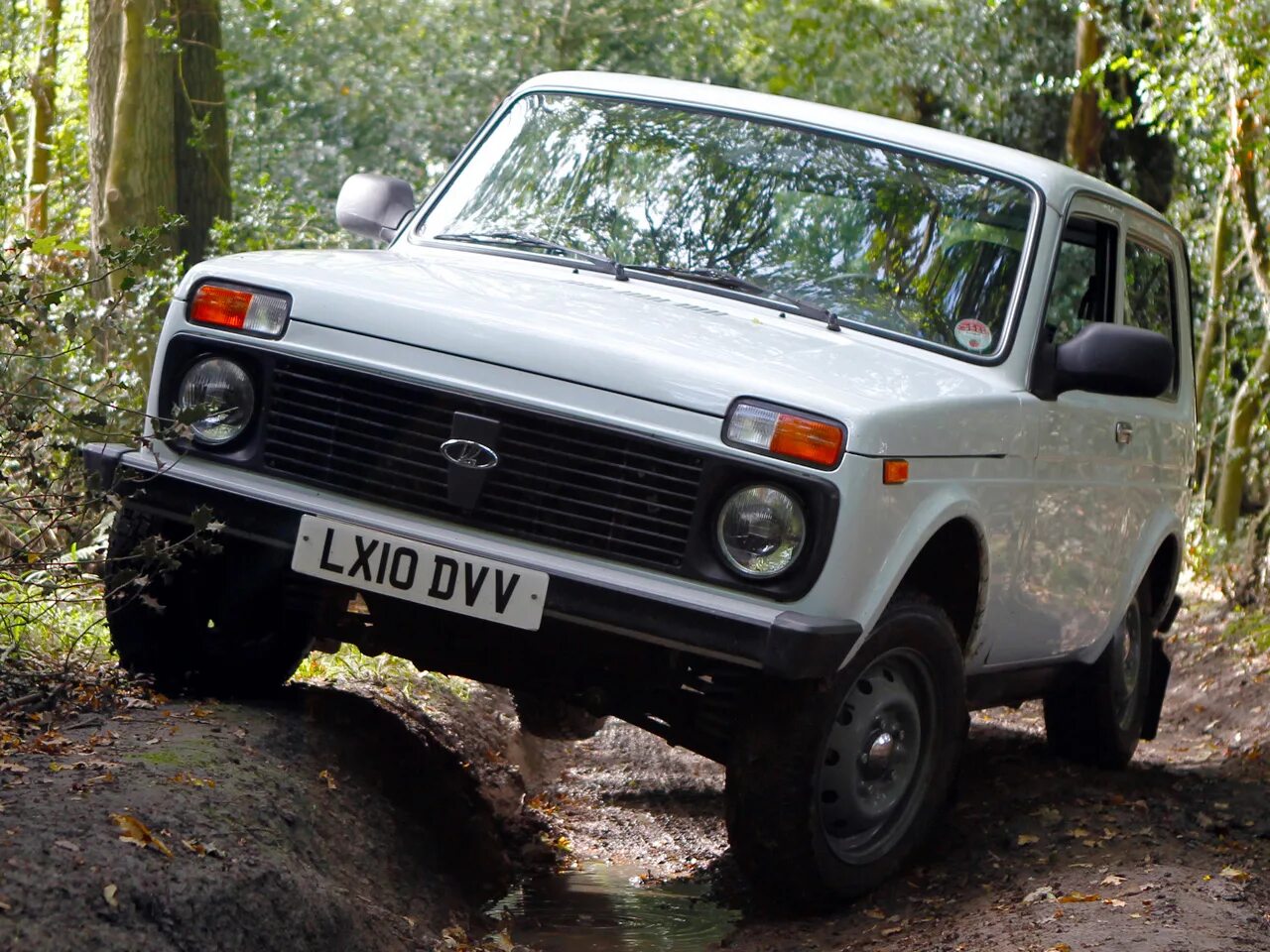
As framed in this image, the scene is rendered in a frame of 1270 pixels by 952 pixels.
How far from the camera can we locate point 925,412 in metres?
4.35

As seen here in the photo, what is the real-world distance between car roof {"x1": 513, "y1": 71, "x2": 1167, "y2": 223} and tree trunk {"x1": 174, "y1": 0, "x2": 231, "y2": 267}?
4438 mm

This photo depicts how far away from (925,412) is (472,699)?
132 inches

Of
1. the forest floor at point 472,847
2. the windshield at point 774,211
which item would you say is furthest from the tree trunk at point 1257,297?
the windshield at point 774,211

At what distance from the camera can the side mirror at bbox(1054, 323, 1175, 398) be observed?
4883 mm

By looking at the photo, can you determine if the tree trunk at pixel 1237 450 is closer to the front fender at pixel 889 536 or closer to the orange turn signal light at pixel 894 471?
the front fender at pixel 889 536

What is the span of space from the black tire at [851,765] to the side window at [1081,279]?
1.25 m

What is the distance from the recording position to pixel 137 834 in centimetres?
357

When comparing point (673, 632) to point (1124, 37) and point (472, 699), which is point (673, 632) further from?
point (1124, 37)

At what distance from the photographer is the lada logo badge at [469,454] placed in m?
4.24

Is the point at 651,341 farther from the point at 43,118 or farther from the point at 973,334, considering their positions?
the point at 43,118

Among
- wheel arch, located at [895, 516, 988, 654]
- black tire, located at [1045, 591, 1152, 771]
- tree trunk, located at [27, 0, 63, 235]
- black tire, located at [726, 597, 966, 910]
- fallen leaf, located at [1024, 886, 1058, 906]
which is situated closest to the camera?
black tire, located at [726, 597, 966, 910]

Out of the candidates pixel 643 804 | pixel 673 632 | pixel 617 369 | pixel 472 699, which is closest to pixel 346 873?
pixel 673 632

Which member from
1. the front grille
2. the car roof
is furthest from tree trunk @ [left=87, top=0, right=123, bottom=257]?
the front grille

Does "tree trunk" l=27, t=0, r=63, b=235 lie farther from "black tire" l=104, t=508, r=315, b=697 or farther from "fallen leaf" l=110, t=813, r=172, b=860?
"fallen leaf" l=110, t=813, r=172, b=860
